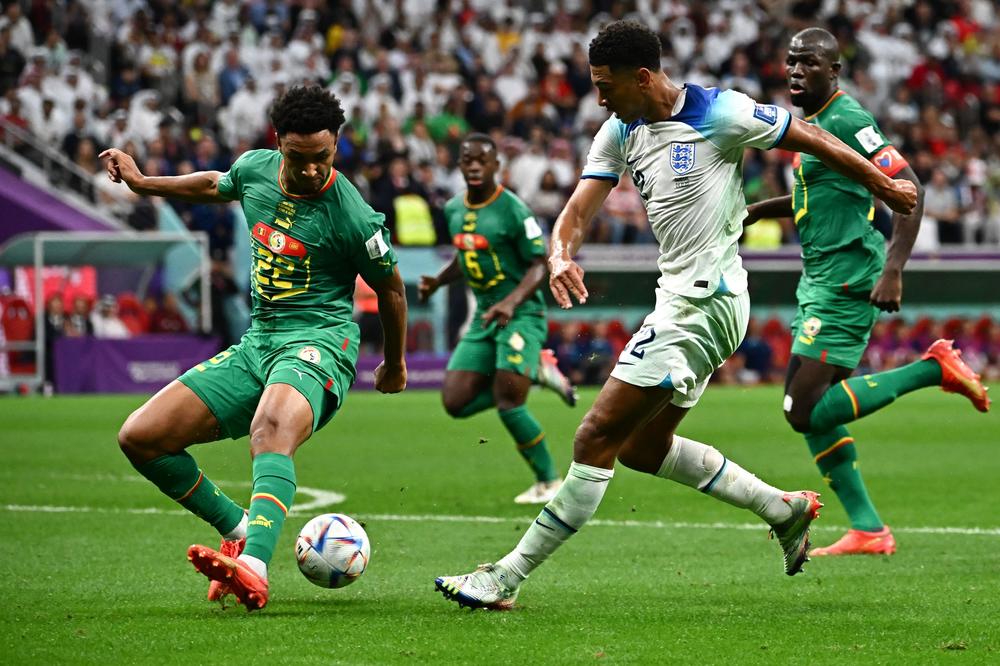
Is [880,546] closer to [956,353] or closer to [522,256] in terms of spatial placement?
[956,353]

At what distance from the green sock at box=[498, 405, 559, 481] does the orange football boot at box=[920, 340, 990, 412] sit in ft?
11.6

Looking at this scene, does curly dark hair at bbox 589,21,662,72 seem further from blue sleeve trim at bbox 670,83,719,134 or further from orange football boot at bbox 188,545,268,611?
orange football boot at bbox 188,545,268,611

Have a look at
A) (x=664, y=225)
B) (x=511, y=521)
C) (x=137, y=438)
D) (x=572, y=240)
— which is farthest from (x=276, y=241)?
A: (x=511, y=521)

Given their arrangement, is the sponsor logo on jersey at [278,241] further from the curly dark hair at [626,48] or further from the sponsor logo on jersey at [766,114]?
the sponsor logo on jersey at [766,114]

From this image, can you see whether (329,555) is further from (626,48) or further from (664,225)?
(626,48)

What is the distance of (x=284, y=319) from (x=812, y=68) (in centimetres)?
346

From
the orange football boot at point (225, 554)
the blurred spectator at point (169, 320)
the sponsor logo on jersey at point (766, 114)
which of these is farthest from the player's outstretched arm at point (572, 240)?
the blurred spectator at point (169, 320)

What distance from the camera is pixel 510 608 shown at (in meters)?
6.49

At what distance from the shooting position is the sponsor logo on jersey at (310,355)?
6672 mm

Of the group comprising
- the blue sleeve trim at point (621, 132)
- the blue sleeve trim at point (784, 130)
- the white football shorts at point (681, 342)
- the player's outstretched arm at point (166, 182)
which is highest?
the blue sleeve trim at point (784, 130)

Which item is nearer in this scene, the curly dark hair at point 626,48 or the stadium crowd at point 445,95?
the curly dark hair at point 626,48

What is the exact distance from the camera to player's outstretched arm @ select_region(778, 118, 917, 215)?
20.6 feet

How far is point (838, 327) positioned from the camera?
8539 mm

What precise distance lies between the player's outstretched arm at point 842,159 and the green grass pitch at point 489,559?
5.86 ft
